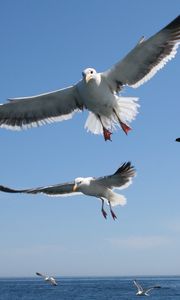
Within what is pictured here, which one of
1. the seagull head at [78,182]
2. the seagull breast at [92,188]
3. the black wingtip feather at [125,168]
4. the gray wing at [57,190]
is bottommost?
the black wingtip feather at [125,168]

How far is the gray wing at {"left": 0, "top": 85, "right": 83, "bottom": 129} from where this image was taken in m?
14.9

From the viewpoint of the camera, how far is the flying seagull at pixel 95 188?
13883mm

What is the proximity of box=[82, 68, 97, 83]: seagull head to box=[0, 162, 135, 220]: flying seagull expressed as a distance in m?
1.97

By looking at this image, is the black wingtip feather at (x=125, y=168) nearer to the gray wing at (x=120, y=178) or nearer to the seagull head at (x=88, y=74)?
the gray wing at (x=120, y=178)

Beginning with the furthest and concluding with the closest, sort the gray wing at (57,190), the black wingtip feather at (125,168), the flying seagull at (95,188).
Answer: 1. the gray wing at (57,190)
2. the flying seagull at (95,188)
3. the black wingtip feather at (125,168)

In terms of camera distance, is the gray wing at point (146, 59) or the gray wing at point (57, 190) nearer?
the gray wing at point (146, 59)

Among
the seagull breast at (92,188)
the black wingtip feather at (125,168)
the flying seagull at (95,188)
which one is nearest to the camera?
the black wingtip feather at (125,168)

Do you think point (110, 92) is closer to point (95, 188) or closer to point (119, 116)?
point (119, 116)

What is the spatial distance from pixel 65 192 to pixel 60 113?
1.85 meters

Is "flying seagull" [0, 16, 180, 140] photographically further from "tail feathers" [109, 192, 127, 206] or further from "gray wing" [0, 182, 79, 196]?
"tail feathers" [109, 192, 127, 206]

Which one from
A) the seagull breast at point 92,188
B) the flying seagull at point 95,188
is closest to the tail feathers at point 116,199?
the flying seagull at point 95,188

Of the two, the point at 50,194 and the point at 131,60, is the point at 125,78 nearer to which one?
the point at 131,60

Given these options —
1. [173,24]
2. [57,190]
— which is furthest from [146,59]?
[57,190]

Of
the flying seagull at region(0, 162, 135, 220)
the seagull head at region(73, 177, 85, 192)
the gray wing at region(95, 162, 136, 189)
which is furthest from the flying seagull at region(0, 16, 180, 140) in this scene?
the seagull head at region(73, 177, 85, 192)
